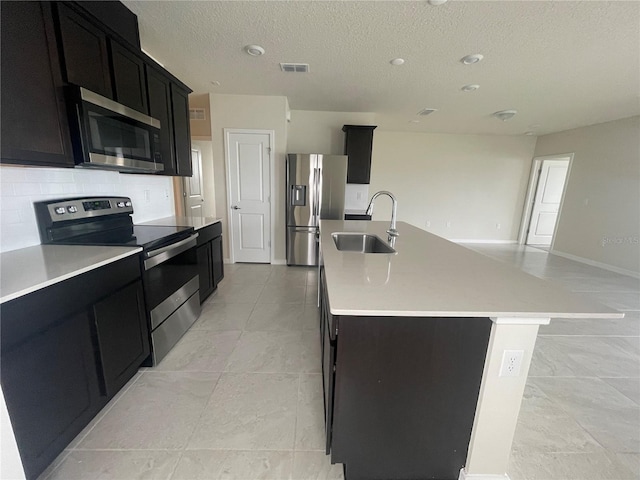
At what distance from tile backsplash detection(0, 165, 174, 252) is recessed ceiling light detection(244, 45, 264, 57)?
160cm

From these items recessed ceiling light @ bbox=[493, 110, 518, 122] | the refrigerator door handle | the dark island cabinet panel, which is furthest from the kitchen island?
recessed ceiling light @ bbox=[493, 110, 518, 122]

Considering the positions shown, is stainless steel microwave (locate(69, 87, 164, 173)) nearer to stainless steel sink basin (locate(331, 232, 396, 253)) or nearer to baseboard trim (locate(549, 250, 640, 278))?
stainless steel sink basin (locate(331, 232, 396, 253))

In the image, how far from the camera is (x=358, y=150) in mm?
4449

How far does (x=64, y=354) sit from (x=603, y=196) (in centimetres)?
736

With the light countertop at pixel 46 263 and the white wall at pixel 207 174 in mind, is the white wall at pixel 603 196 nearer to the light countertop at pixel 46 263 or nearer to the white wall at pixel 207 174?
the light countertop at pixel 46 263

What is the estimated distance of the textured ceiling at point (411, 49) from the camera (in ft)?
6.18

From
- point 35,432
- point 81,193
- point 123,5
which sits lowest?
point 35,432

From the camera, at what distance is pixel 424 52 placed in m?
2.43

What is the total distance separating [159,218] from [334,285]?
2530mm

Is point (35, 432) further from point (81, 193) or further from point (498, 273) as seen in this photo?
point (498, 273)

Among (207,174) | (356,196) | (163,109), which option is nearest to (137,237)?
(163,109)

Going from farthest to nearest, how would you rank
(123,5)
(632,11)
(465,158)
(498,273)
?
1. (465,158)
2. (123,5)
3. (632,11)
4. (498,273)

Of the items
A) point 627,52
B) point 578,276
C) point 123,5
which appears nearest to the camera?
point 123,5

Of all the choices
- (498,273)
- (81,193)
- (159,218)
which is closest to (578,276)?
(498,273)
